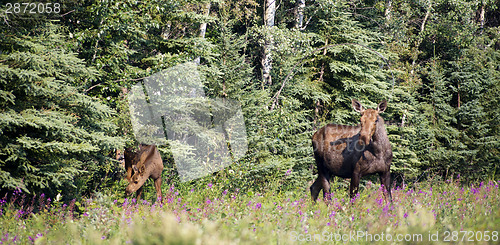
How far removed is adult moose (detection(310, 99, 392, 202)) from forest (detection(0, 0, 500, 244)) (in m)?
0.56

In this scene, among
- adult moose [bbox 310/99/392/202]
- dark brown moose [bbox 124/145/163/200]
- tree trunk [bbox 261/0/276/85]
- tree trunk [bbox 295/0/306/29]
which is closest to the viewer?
adult moose [bbox 310/99/392/202]

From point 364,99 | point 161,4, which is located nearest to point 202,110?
point 161,4

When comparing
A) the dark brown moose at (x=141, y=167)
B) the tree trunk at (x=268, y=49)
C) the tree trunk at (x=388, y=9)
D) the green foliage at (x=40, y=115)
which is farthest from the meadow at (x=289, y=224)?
the tree trunk at (x=388, y=9)

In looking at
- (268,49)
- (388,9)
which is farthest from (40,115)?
(388,9)

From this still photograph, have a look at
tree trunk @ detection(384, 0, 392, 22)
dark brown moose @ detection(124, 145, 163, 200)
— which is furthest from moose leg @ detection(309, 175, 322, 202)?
tree trunk @ detection(384, 0, 392, 22)

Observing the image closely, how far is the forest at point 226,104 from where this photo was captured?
6929 mm

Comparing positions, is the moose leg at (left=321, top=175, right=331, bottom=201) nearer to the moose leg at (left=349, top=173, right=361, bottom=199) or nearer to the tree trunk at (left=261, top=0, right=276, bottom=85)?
the moose leg at (left=349, top=173, right=361, bottom=199)

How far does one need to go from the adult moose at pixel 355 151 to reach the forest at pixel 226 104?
560 mm

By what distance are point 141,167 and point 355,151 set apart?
167 inches

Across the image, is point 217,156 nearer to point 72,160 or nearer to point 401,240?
point 72,160

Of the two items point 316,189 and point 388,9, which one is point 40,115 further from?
point 388,9

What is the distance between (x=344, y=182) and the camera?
46.3 ft

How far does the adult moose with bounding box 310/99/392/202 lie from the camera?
23.7 ft

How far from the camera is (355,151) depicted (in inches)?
309
